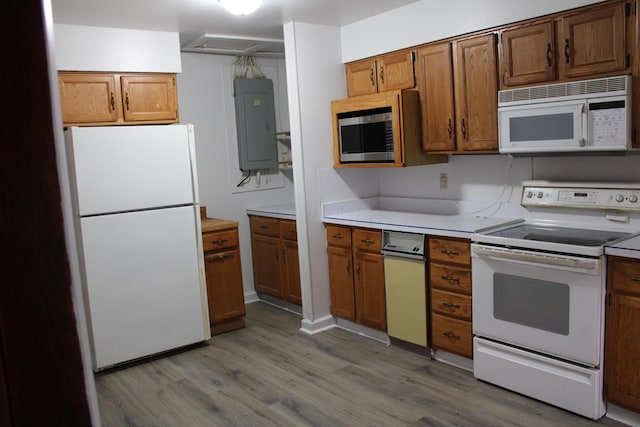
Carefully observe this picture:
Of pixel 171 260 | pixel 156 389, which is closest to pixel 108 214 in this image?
pixel 171 260

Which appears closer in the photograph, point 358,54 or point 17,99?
point 17,99

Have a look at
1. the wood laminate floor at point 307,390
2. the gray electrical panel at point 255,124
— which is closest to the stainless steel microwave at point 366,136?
the gray electrical panel at point 255,124

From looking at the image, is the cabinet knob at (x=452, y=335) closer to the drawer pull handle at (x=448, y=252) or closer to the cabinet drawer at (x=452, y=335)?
the cabinet drawer at (x=452, y=335)

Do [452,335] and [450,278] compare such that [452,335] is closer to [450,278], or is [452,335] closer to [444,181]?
[450,278]

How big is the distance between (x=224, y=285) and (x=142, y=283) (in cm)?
76

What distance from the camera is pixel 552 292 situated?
2805 millimetres

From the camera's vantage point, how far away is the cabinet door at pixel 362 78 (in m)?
4.14

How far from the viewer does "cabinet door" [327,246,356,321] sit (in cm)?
418

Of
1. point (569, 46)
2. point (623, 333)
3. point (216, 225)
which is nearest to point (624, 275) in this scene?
point (623, 333)

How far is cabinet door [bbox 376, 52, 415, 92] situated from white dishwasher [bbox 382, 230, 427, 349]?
3.59 feet

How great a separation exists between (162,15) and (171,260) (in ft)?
5.57

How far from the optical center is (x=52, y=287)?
1.25 feet

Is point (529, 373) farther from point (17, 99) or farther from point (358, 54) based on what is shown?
point (17, 99)

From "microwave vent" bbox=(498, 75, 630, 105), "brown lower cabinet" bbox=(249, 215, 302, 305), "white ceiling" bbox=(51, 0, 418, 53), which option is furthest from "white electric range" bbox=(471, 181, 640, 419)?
"brown lower cabinet" bbox=(249, 215, 302, 305)
